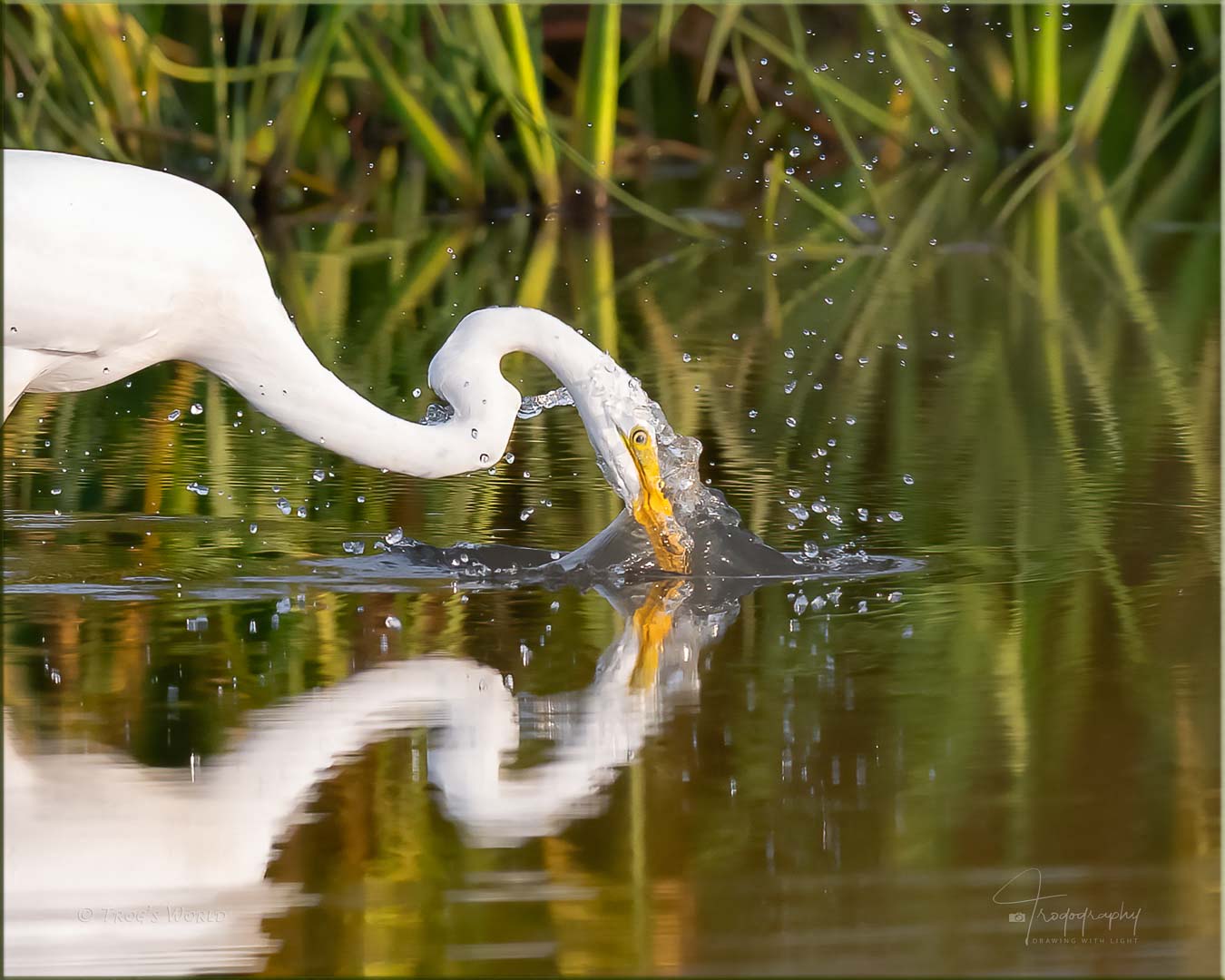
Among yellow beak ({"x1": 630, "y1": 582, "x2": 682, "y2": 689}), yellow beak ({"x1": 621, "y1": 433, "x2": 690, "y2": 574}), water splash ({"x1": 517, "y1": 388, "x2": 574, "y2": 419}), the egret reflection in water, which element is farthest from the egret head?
the egret reflection in water

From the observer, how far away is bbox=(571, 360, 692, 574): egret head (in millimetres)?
5371

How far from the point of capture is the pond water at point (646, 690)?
3266 millimetres

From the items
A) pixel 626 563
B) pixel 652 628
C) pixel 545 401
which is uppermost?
pixel 545 401

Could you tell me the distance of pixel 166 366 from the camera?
8.48 metres

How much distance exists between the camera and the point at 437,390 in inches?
218

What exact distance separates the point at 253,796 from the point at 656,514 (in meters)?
1.85

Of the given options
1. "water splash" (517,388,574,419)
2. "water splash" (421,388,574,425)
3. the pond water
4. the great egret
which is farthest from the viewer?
"water splash" (517,388,574,419)

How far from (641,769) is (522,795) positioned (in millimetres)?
229

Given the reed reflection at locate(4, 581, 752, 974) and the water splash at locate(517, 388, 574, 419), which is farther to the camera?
the water splash at locate(517, 388, 574, 419)

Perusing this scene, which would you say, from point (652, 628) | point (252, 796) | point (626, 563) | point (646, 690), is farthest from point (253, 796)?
point (626, 563)

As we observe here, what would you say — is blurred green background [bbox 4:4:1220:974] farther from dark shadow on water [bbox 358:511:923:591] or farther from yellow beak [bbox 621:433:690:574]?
yellow beak [bbox 621:433:690:574]

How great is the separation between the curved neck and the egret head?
89mm

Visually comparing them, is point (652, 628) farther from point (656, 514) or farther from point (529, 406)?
point (529, 406)

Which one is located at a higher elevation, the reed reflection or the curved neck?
the curved neck
